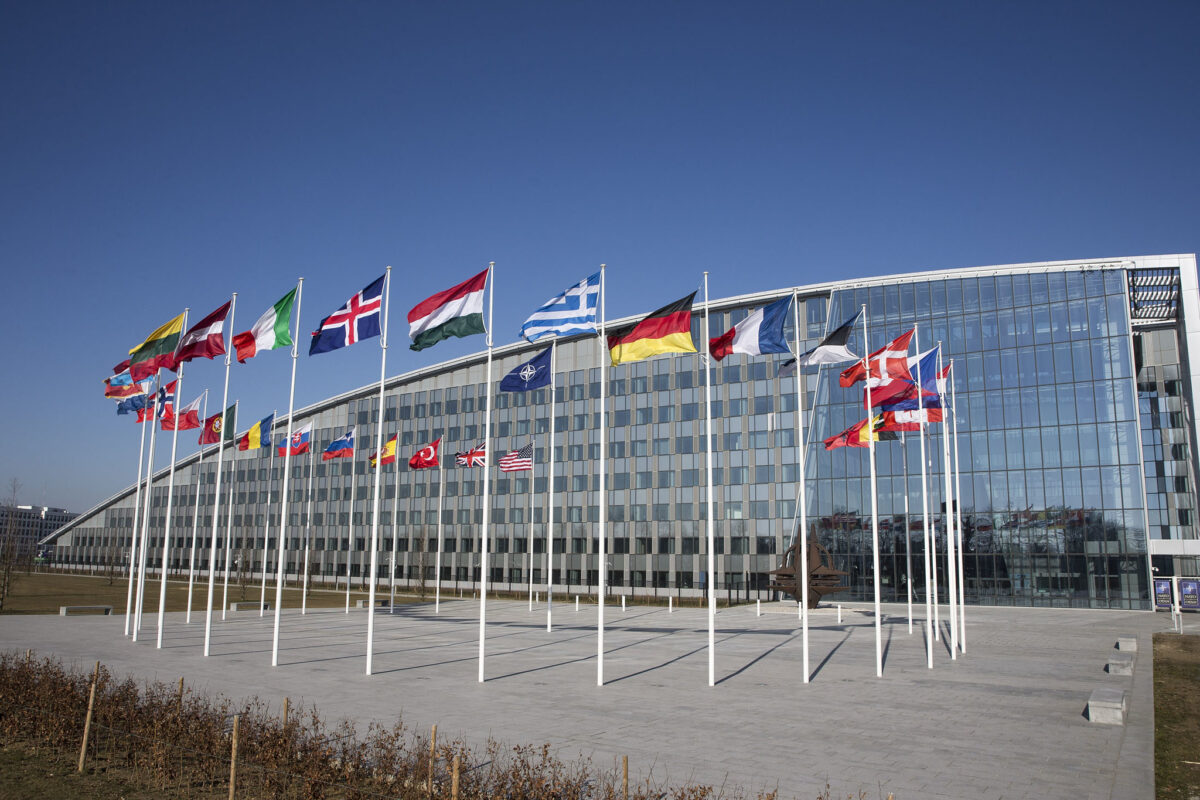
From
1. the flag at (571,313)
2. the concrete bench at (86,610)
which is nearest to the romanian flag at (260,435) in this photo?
the concrete bench at (86,610)

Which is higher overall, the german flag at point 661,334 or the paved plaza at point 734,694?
the german flag at point 661,334

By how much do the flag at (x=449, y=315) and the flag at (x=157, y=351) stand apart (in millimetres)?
11720

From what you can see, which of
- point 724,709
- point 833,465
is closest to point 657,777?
point 724,709

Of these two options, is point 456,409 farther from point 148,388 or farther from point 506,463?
point 148,388

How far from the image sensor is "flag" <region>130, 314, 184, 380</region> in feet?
100

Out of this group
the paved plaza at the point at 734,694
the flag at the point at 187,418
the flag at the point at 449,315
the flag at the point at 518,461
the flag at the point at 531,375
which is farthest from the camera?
the flag at the point at 518,461

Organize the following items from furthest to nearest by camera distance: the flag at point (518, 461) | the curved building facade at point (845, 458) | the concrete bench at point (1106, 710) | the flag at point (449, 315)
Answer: the curved building facade at point (845, 458) → the flag at point (518, 461) → the flag at point (449, 315) → the concrete bench at point (1106, 710)

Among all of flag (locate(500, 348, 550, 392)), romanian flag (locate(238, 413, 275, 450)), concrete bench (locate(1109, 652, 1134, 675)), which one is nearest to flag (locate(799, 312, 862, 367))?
flag (locate(500, 348, 550, 392))

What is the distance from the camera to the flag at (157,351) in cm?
3061

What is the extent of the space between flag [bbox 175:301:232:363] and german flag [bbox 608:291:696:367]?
49.5ft

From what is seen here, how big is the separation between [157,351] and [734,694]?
24483 millimetres

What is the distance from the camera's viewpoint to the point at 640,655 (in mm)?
30781

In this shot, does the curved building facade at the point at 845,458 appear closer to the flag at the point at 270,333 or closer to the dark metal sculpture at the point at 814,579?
the dark metal sculpture at the point at 814,579

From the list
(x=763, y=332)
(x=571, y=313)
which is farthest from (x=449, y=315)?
(x=763, y=332)
